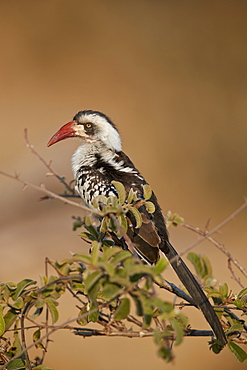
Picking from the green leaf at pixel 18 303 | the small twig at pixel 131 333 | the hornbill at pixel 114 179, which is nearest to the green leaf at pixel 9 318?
the green leaf at pixel 18 303

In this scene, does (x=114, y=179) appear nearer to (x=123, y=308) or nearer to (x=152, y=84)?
(x=123, y=308)

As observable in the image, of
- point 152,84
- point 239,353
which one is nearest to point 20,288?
point 239,353

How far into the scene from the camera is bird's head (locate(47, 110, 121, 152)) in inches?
115

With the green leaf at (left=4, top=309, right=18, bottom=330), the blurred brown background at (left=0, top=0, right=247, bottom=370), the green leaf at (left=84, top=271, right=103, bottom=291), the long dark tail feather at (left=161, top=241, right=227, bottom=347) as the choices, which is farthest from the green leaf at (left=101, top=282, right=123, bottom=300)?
the blurred brown background at (left=0, top=0, right=247, bottom=370)

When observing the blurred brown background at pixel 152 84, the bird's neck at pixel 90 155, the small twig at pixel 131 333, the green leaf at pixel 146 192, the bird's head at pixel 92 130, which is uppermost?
the blurred brown background at pixel 152 84

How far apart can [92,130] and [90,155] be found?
7.1 inches

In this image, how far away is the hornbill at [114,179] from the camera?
213 centimetres

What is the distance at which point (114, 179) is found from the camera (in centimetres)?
251

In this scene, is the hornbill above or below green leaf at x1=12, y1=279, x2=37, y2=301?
above

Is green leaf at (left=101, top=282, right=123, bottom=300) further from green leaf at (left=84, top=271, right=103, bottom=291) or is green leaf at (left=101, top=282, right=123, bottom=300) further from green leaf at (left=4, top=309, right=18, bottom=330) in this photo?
green leaf at (left=4, top=309, right=18, bottom=330)

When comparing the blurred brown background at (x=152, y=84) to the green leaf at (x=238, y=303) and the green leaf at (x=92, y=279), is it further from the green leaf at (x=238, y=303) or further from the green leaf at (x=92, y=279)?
the green leaf at (x=92, y=279)

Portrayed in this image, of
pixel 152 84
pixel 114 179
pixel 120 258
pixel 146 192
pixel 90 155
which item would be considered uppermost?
pixel 152 84

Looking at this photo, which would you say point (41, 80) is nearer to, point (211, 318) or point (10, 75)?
point (10, 75)

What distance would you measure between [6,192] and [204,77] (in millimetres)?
4000
